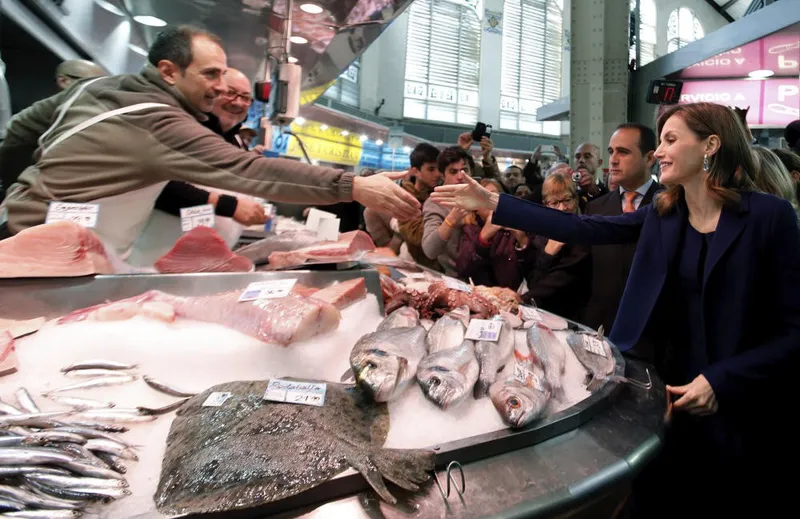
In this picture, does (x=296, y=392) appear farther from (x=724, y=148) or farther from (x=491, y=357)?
(x=724, y=148)

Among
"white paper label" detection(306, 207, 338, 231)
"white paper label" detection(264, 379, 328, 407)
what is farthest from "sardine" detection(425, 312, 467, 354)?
"white paper label" detection(306, 207, 338, 231)

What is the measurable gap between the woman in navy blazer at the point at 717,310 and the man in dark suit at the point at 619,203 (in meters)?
0.82

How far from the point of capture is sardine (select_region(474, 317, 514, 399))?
126 centimetres

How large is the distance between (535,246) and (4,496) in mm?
3055

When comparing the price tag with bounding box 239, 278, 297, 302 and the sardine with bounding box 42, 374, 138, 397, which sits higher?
the price tag with bounding box 239, 278, 297, 302

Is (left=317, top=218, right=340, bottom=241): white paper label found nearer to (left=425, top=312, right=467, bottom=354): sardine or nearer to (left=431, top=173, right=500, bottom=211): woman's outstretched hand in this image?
(left=431, top=173, right=500, bottom=211): woman's outstretched hand

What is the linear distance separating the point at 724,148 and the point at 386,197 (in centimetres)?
129

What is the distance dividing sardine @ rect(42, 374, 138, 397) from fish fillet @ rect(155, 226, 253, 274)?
75 cm

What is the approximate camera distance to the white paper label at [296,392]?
1053 millimetres

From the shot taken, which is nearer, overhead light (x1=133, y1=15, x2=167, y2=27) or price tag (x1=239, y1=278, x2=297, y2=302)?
price tag (x1=239, y1=278, x2=297, y2=302)

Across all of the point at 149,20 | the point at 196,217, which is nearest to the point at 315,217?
the point at 196,217

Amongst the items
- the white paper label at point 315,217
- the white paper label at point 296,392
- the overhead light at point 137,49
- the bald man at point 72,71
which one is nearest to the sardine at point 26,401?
the white paper label at point 296,392

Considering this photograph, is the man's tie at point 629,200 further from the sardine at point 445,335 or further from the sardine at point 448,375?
the sardine at point 448,375

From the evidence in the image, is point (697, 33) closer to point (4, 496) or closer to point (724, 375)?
point (724, 375)
